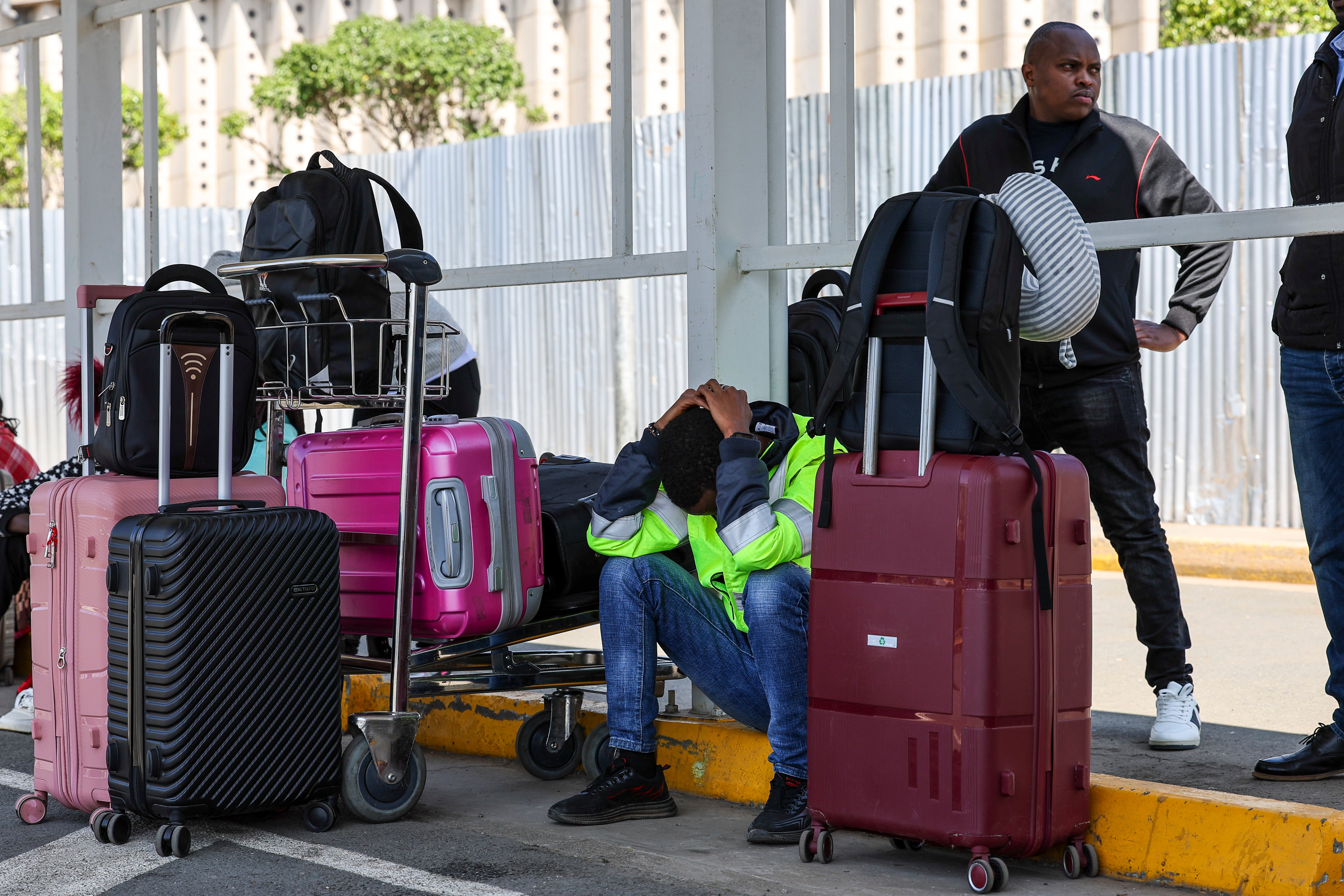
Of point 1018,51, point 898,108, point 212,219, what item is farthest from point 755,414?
point 1018,51

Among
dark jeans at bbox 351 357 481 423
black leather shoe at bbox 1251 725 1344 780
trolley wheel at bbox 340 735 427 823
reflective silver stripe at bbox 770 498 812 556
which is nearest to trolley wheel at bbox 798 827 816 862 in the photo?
reflective silver stripe at bbox 770 498 812 556

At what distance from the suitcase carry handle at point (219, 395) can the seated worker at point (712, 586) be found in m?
0.91

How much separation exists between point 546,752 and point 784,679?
115cm

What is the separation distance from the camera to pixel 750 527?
3.43m

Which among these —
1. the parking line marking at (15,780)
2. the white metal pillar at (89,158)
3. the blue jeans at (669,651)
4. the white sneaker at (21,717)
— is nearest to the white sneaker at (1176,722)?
the blue jeans at (669,651)

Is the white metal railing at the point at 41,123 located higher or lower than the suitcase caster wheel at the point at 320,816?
higher

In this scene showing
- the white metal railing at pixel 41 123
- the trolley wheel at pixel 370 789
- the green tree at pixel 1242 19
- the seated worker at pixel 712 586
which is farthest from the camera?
the green tree at pixel 1242 19

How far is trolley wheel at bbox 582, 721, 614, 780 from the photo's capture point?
4234 millimetres

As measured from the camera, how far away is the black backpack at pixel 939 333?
303 centimetres

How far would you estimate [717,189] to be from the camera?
14.3 ft

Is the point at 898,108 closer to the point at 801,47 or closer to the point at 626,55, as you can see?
the point at 626,55

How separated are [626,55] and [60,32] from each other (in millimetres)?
3378

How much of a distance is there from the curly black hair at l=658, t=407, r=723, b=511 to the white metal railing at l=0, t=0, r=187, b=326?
11.0 feet

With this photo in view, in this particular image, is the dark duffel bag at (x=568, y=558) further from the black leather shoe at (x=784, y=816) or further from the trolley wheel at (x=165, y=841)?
the trolley wheel at (x=165, y=841)
